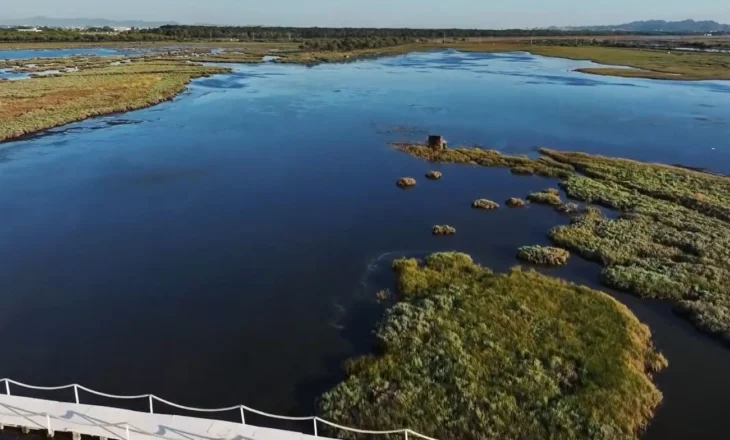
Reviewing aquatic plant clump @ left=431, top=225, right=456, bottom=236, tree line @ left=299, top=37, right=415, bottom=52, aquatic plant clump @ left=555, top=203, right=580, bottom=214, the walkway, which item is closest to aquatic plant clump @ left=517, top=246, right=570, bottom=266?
aquatic plant clump @ left=431, top=225, right=456, bottom=236

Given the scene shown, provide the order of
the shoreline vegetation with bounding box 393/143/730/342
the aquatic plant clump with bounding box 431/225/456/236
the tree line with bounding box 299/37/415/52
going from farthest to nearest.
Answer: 1. the tree line with bounding box 299/37/415/52
2. the aquatic plant clump with bounding box 431/225/456/236
3. the shoreline vegetation with bounding box 393/143/730/342

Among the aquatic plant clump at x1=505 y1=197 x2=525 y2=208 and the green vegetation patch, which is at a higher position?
the green vegetation patch

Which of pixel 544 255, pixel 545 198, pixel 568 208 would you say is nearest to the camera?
pixel 544 255

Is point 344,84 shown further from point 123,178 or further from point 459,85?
point 123,178

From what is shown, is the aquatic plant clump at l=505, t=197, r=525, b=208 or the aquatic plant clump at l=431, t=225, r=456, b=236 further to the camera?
the aquatic plant clump at l=505, t=197, r=525, b=208

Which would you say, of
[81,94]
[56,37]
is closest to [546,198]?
[81,94]

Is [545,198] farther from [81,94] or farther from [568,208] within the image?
[81,94]

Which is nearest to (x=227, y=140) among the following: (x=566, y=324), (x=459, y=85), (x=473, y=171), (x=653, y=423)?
(x=473, y=171)

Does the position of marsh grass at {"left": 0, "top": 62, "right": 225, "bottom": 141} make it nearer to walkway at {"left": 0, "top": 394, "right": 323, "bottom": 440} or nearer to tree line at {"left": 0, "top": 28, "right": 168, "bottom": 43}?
walkway at {"left": 0, "top": 394, "right": 323, "bottom": 440}
